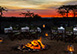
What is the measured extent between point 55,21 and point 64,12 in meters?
4.41

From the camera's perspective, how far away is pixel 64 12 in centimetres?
2022

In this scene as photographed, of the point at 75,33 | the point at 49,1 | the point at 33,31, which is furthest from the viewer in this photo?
the point at 49,1

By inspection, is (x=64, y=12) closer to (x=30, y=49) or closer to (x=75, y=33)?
(x=75, y=33)

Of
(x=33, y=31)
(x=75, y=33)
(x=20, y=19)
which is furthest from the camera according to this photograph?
(x=20, y=19)

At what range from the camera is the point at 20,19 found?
15.9 m

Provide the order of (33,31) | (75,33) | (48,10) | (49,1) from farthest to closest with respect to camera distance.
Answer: (48,10) < (49,1) < (33,31) < (75,33)

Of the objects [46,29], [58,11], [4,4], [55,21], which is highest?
[4,4]

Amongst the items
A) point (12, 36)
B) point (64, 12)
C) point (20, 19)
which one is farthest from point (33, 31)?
point (64, 12)

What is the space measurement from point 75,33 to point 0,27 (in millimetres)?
9142

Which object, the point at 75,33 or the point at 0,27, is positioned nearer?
the point at 75,33

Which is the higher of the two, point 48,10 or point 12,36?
point 48,10

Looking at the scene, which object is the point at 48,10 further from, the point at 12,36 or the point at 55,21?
the point at 12,36

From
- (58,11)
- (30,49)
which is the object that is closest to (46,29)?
(58,11)

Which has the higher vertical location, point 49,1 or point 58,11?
point 49,1
